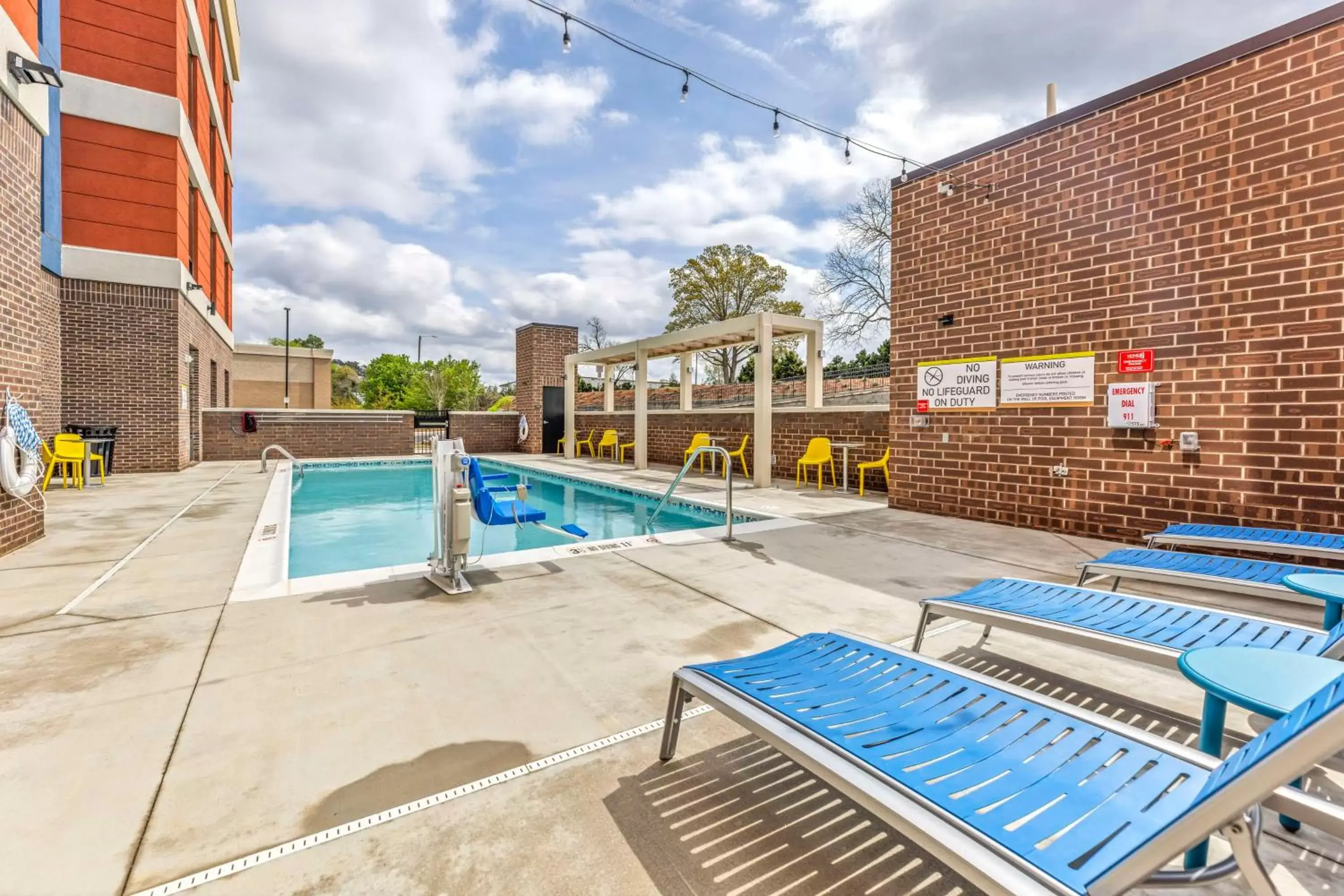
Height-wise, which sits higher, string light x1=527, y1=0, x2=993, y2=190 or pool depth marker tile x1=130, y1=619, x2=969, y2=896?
string light x1=527, y1=0, x2=993, y2=190

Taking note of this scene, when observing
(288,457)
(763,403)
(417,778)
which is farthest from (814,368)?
(288,457)

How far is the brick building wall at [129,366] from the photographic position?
10.1 meters

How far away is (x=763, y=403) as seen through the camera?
9711 millimetres

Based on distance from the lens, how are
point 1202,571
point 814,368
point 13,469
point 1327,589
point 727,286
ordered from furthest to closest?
point 727,286 < point 814,368 < point 13,469 < point 1202,571 < point 1327,589

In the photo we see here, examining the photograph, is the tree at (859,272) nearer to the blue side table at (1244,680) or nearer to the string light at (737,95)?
the string light at (737,95)

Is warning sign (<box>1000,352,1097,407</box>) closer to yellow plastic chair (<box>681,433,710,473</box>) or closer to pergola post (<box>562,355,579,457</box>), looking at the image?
yellow plastic chair (<box>681,433,710,473</box>)

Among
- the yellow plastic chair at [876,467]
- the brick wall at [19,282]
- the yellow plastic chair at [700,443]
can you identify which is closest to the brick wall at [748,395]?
the yellow plastic chair at [700,443]

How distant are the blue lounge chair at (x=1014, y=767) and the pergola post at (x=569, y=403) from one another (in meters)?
14.6

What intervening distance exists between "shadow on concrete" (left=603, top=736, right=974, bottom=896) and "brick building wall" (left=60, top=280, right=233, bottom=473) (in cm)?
1313

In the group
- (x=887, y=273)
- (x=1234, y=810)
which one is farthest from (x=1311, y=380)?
(x=887, y=273)

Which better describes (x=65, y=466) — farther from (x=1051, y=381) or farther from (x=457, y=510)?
(x=1051, y=381)

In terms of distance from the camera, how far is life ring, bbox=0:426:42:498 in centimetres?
428

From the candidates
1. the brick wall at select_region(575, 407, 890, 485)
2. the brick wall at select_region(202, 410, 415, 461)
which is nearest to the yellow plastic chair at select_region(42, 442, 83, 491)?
the brick wall at select_region(202, 410, 415, 461)

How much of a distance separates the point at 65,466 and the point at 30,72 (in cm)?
596
